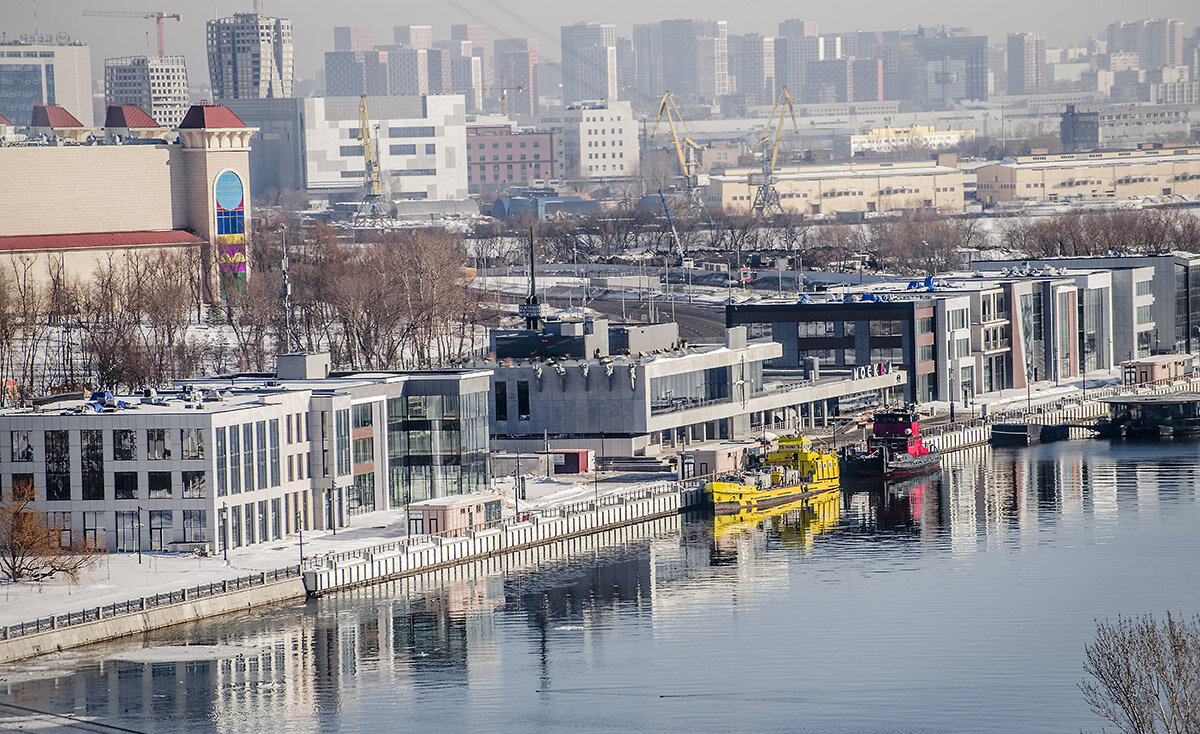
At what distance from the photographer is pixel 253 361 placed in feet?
253

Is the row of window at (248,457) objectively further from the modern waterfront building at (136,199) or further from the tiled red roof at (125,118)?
the tiled red roof at (125,118)

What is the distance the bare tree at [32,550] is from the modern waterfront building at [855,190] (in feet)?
434

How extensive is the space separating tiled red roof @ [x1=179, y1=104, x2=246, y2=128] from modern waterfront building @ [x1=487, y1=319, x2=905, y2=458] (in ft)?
141

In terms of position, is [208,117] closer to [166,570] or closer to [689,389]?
[689,389]

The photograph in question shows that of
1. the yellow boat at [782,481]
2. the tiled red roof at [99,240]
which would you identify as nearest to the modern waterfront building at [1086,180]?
the tiled red roof at [99,240]

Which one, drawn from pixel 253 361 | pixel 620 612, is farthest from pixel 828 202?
pixel 620 612

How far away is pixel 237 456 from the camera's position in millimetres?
45125

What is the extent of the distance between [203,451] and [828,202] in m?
136

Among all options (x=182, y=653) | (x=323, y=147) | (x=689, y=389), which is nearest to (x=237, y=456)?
(x=182, y=653)

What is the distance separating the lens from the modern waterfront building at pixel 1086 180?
177 m

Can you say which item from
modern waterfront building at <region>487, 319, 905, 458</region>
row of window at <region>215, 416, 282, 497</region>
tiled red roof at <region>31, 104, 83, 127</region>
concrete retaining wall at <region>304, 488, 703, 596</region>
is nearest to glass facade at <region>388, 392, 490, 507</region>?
concrete retaining wall at <region>304, 488, 703, 596</region>

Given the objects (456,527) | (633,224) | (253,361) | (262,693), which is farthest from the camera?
(633,224)

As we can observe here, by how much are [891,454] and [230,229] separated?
2020 inches

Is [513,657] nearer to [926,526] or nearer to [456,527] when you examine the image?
[456,527]
